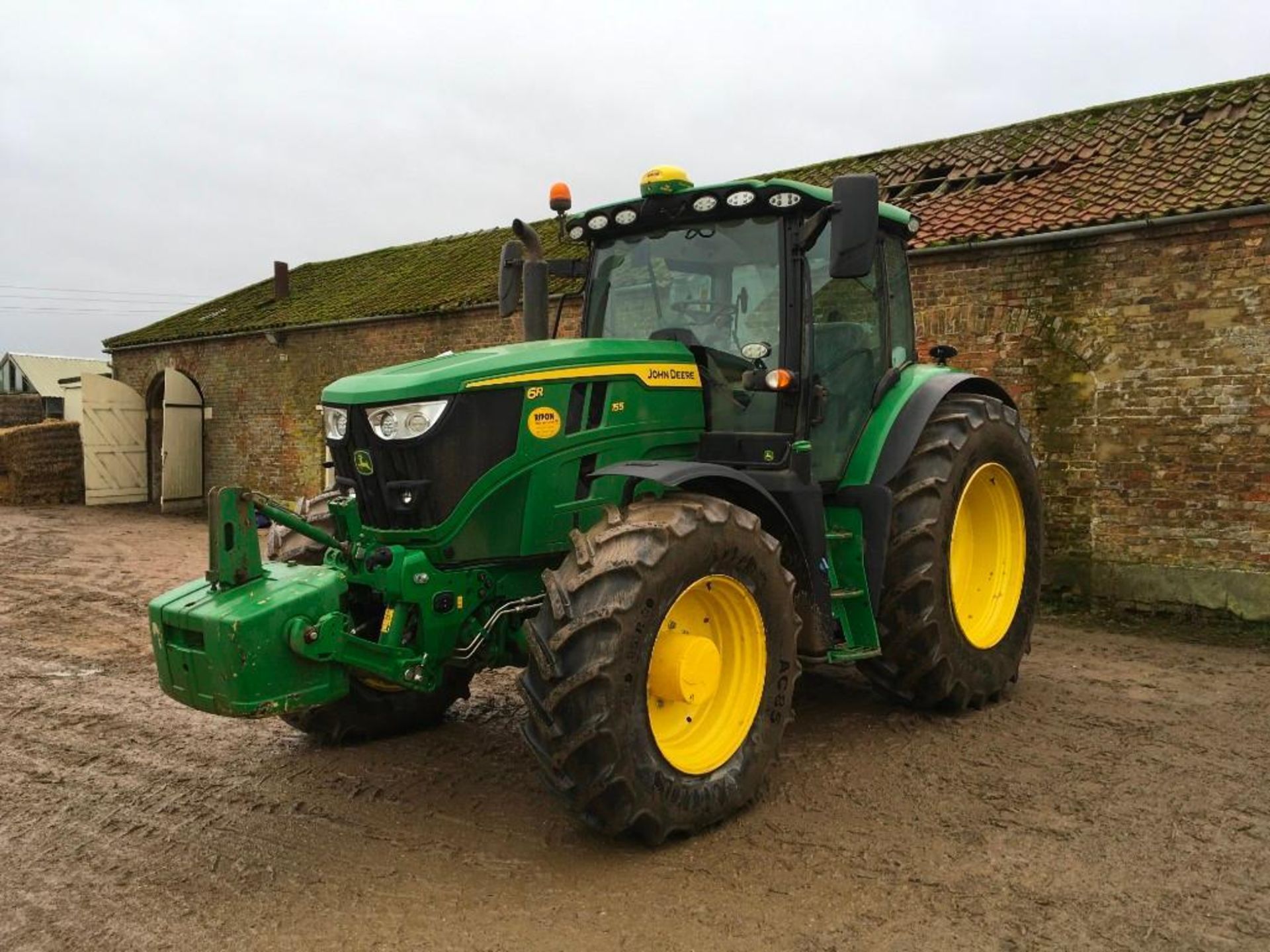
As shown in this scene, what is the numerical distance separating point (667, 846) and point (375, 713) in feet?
5.49

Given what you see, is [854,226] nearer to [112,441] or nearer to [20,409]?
[112,441]

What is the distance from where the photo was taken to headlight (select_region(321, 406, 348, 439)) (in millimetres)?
3906

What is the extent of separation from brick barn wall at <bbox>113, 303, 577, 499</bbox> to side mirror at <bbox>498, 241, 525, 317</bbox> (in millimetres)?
7429

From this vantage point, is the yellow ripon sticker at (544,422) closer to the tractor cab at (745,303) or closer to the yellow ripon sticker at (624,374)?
the yellow ripon sticker at (624,374)

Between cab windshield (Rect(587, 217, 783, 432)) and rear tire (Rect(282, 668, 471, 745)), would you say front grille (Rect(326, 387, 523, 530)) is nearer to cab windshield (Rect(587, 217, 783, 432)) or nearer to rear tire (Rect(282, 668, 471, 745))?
rear tire (Rect(282, 668, 471, 745))

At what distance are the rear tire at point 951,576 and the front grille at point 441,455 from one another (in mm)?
1875

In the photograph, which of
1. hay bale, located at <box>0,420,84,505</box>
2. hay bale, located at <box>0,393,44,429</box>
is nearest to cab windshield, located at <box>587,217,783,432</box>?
hay bale, located at <box>0,420,84,505</box>

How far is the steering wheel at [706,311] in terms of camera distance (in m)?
4.49

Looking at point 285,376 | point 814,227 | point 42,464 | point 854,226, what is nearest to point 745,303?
point 814,227

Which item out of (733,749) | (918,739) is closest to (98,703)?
(733,749)

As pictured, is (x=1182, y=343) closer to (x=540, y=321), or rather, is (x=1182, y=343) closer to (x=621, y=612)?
(x=540, y=321)

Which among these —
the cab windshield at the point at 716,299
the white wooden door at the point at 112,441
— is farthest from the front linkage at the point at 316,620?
the white wooden door at the point at 112,441

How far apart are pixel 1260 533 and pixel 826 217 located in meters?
4.46

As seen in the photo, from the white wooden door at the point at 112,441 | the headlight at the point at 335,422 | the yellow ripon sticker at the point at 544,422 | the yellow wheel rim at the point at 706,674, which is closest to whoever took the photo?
the yellow wheel rim at the point at 706,674
